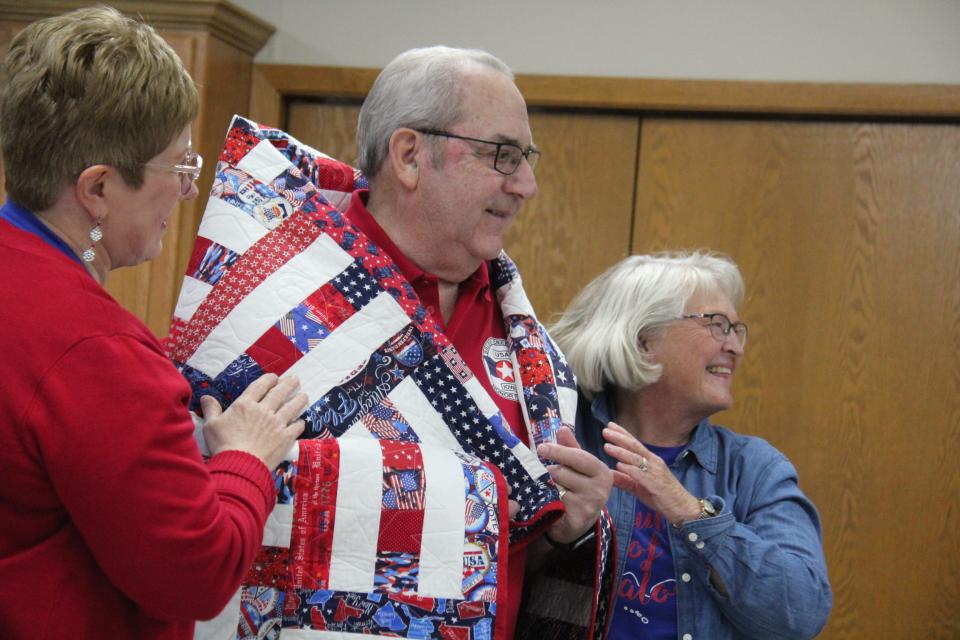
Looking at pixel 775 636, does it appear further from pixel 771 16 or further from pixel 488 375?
pixel 771 16

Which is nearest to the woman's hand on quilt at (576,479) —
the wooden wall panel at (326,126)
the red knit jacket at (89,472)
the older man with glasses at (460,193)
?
the older man with glasses at (460,193)

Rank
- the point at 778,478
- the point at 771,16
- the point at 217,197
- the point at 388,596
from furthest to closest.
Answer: the point at 771,16
the point at 778,478
the point at 217,197
the point at 388,596

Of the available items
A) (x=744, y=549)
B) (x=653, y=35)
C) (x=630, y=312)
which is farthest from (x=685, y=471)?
(x=653, y=35)

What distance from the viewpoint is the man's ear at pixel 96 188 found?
3.61 ft

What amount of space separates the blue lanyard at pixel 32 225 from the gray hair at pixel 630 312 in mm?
1204

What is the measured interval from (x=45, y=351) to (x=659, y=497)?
3.66 feet

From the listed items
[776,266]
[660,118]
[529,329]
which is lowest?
[529,329]

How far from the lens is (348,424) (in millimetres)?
1538

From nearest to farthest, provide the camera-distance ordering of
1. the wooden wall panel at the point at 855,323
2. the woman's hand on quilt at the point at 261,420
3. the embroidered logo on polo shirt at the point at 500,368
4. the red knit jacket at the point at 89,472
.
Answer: the red knit jacket at the point at 89,472
the woman's hand on quilt at the point at 261,420
the embroidered logo on polo shirt at the point at 500,368
the wooden wall panel at the point at 855,323

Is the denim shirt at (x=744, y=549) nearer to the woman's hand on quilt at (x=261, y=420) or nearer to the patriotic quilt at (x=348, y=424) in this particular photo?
the patriotic quilt at (x=348, y=424)

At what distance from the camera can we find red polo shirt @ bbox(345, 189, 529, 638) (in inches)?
67.8

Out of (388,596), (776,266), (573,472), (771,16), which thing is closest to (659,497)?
(573,472)

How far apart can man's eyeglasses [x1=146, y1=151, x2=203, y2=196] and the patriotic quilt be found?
0.35 metres

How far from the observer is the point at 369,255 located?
5.39 feet
